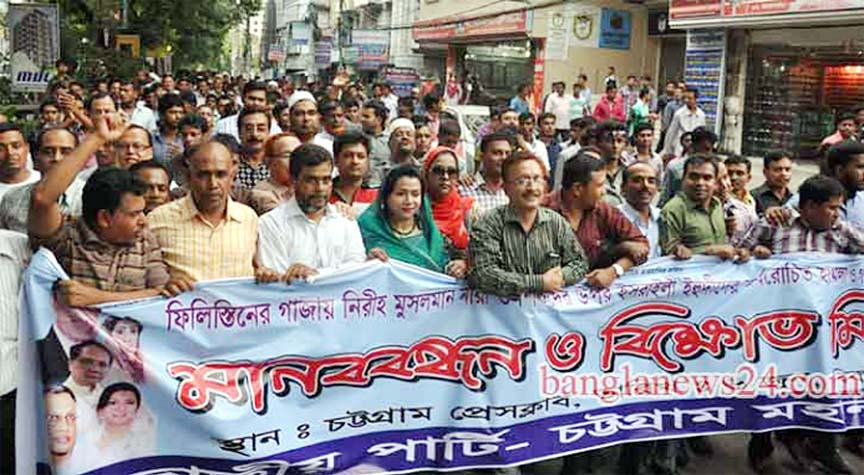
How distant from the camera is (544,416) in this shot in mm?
3865

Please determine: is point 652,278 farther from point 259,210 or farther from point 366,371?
point 259,210

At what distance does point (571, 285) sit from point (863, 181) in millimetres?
2165

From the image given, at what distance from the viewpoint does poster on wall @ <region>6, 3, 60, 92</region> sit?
12.4 meters

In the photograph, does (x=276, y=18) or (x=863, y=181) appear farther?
(x=276, y=18)

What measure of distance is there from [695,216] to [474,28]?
A: 24.1 m

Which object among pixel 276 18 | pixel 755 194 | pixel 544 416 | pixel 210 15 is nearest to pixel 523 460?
pixel 544 416

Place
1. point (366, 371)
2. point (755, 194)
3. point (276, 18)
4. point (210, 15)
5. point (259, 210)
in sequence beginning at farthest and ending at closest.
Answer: point (276, 18) → point (210, 15) → point (755, 194) → point (259, 210) → point (366, 371)

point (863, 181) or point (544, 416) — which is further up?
point (863, 181)

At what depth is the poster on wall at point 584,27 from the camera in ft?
73.3

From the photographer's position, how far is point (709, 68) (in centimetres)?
1683

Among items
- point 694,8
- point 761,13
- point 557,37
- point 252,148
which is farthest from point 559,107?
point 252,148

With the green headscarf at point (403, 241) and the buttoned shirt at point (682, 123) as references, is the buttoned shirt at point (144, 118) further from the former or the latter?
the buttoned shirt at point (682, 123)

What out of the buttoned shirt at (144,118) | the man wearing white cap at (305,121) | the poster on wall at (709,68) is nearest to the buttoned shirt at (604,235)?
the man wearing white cap at (305,121)

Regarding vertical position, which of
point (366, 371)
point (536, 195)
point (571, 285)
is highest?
point (536, 195)
